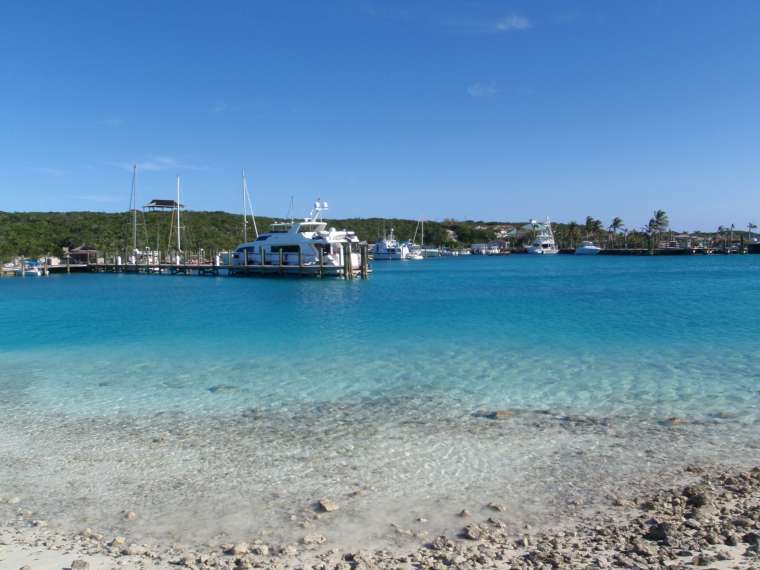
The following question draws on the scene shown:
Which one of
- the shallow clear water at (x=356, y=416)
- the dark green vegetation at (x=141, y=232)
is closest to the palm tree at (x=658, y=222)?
the dark green vegetation at (x=141, y=232)

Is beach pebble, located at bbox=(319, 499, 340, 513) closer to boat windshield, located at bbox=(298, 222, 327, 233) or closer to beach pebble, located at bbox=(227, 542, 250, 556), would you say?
beach pebble, located at bbox=(227, 542, 250, 556)

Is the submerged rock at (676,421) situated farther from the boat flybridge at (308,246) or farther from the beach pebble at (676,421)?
the boat flybridge at (308,246)

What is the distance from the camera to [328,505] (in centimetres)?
699

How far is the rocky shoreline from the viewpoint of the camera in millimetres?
5434

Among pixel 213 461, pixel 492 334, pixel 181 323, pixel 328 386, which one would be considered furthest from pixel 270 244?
pixel 213 461

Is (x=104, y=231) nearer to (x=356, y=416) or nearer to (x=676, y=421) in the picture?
(x=356, y=416)

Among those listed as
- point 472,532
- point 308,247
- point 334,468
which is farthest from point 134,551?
point 308,247

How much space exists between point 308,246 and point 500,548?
50.5 m

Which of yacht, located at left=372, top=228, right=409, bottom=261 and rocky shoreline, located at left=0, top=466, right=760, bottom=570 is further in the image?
yacht, located at left=372, top=228, right=409, bottom=261

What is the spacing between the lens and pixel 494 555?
5.63m

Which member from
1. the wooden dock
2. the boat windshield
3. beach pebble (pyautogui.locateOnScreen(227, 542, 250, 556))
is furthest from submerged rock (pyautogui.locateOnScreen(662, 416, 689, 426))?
the boat windshield

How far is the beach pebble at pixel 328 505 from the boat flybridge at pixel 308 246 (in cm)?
4563

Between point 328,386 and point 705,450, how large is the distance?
7.35m

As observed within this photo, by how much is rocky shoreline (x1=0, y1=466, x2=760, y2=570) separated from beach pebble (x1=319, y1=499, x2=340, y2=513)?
675 millimetres
